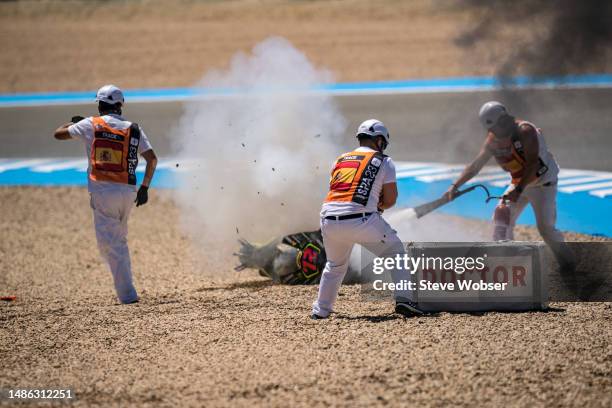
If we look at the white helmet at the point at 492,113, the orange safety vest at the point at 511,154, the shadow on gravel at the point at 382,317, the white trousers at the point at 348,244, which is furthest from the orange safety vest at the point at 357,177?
the orange safety vest at the point at 511,154

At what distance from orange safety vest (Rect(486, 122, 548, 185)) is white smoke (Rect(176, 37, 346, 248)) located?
2474 millimetres

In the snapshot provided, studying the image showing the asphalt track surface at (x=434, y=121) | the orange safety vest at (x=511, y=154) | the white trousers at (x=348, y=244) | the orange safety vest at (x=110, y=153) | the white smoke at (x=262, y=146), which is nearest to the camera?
the white trousers at (x=348, y=244)

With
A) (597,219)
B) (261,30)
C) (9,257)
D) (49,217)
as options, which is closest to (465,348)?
(597,219)

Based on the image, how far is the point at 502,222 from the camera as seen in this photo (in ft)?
31.3

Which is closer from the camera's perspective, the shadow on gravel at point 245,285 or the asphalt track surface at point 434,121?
the shadow on gravel at point 245,285

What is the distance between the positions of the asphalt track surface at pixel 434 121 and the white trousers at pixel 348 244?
6902 mm

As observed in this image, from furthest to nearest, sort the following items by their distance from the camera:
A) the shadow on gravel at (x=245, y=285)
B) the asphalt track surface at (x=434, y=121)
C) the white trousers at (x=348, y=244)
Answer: the asphalt track surface at (x=434, y=121)
the shadow on gravel at (x=245, y=285)
the white trousers at (x=348, y=244)

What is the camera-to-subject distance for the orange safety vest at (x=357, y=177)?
25.9 ft

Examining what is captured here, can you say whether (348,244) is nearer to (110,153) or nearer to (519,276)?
(519,276)

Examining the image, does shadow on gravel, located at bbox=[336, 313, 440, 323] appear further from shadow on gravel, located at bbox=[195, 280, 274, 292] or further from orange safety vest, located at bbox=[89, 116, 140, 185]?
orange safety vest, located at bbox=[89, 116, 140, 185]

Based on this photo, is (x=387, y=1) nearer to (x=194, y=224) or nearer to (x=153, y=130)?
(x=153, y=130)

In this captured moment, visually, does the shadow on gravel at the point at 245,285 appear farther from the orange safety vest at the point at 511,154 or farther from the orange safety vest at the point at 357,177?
the orange safety vest at the point at 511,154

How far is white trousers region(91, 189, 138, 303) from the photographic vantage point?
924cm

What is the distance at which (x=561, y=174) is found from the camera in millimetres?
14852
